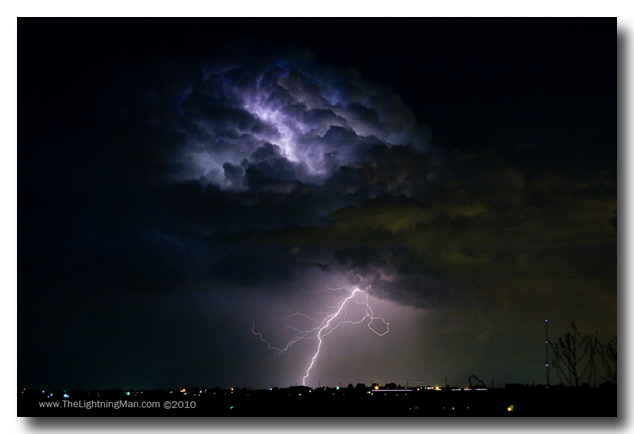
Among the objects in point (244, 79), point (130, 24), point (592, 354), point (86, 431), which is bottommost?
point (86, 431)

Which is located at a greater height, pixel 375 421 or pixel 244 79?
pixel 244 79

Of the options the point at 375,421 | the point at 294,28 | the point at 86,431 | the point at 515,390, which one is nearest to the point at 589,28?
the point at 294,28

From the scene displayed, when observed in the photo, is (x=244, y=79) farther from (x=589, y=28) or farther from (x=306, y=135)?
(x=589, y=28)

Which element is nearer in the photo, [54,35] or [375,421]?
[375,421]

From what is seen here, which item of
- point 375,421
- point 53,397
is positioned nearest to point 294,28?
point 375,421

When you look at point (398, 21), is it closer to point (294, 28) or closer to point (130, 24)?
point (294, 28)

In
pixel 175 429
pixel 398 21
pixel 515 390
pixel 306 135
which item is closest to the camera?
pixel 175 429

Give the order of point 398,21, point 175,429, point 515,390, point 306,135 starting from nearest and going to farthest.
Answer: point 175,429
point 398,21
point 515,390
point 306,135
